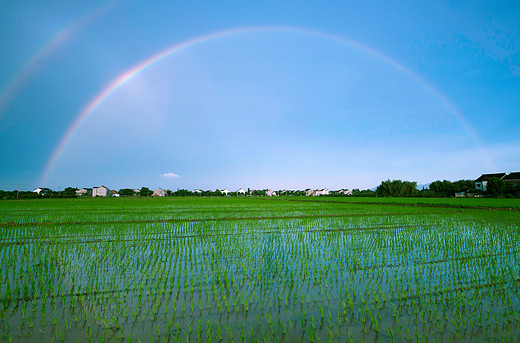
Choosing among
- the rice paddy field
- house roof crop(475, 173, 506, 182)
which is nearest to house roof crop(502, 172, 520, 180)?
house roof crop(475, 173, 506, 182)

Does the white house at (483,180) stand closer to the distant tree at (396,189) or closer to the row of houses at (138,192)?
the distant tree at (396,189)

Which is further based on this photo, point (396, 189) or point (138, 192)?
point (138, 192)

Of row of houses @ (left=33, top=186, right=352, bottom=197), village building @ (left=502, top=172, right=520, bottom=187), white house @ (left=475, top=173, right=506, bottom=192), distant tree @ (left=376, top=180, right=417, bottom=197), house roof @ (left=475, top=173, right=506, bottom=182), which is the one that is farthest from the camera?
row of houses @ (left=33, top=186, right=352, bottom=197)

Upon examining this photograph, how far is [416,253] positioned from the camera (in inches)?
248

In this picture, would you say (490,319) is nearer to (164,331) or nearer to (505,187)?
(164,331)

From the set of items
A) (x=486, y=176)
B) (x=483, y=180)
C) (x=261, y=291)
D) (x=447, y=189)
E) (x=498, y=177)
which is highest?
(x=486, y=176)

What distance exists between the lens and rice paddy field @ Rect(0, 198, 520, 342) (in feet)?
9.50

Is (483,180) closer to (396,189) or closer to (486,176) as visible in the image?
(486,176)

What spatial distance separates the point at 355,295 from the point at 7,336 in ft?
13.5

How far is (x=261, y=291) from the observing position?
3.99 meters

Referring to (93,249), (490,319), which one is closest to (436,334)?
(490,319)

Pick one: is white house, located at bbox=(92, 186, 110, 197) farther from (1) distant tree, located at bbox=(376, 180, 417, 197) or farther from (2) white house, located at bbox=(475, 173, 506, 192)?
(2) white house, located at bbox=(475, 173, 506, 192)

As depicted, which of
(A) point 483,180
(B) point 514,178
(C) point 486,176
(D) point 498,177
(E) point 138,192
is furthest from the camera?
(E) point 138,192

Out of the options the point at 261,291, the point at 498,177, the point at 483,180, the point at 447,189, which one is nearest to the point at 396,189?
the point at 447,189
